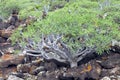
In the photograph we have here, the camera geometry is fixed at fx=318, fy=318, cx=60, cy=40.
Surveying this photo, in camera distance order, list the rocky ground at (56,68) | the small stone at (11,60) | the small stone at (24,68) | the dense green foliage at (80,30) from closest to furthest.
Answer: the dense green foliage at (80,30) → the rocky ground at (56,68) → the small stone at (24,68) → the small stone at (11,60)

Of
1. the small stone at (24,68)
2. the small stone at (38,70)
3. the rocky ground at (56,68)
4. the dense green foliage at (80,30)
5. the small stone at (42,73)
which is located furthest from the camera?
the small stone at (24,68)

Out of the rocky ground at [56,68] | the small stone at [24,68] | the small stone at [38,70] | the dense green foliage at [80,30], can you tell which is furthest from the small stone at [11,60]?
the dense green foliage at [80,30]

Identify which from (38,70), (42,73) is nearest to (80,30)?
(42,73)

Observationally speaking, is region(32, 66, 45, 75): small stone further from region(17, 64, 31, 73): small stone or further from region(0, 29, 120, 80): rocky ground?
region(17, 64, 31, 73): small stone

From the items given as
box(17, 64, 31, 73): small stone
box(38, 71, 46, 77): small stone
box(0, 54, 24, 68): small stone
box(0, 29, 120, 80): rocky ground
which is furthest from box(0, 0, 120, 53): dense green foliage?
box(0, 54, 24, 68): small stone

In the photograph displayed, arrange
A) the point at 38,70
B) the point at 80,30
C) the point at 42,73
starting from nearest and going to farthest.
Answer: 1. the point at 80,30
2. the point at 42,73
3. the point at 38,70

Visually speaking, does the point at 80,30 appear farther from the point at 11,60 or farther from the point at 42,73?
the point at 11,60

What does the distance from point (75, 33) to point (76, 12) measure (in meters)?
1.81

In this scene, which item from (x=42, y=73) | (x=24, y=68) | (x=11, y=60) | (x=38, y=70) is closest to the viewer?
(x=42, y=73)

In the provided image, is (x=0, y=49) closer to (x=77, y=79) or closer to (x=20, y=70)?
(x=20, y=70)

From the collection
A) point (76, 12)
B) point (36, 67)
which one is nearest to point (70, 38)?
point (76, 12)

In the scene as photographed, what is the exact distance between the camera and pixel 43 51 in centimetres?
1680

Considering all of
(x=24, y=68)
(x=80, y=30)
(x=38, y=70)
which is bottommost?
(x=24, y=68)

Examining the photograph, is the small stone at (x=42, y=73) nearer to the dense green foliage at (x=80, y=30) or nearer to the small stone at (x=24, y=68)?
the small stone at (x=24, y=68)
